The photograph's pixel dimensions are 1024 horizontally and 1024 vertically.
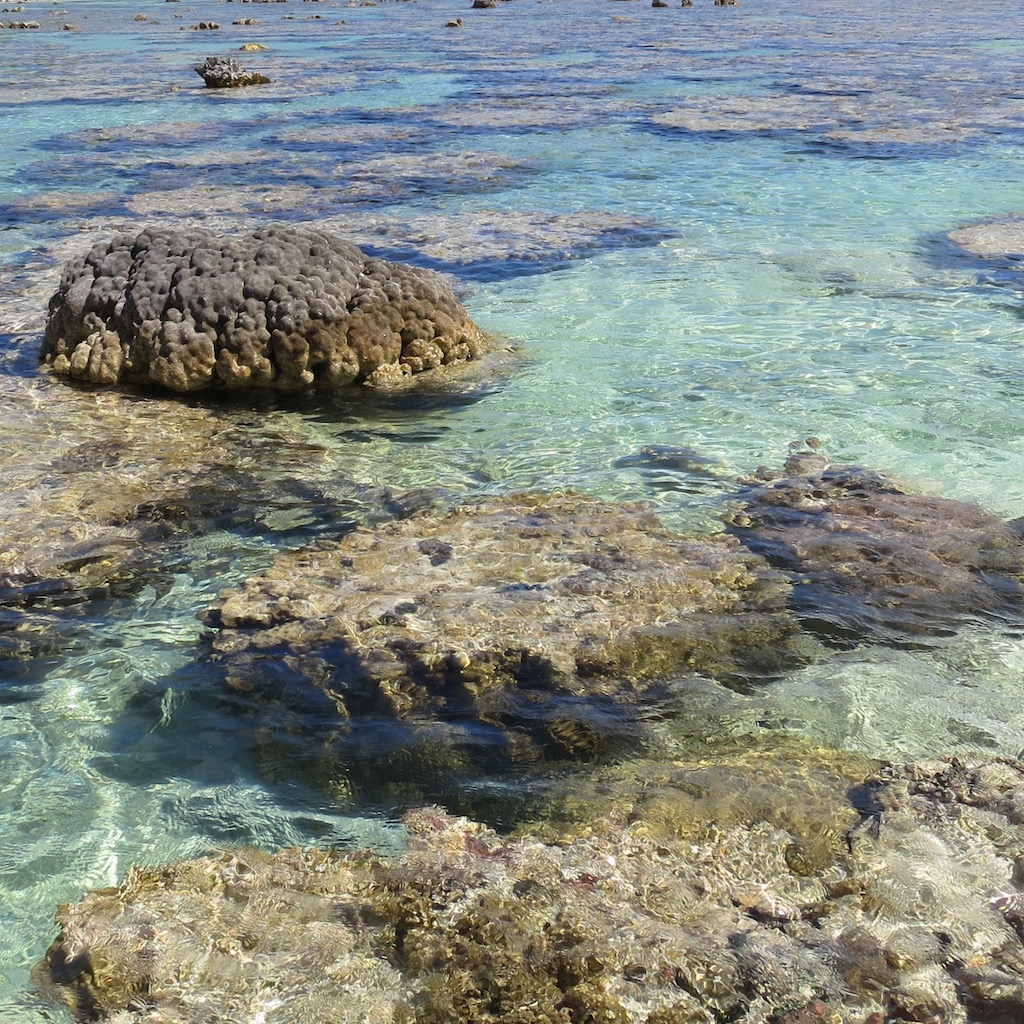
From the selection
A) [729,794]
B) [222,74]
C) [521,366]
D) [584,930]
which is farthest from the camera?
[222,74]

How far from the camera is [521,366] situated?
7285 mm

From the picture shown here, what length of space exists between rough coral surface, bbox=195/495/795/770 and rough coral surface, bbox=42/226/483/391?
7.46 feet

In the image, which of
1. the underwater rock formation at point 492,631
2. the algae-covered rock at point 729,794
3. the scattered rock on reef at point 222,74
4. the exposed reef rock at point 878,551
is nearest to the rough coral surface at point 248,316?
the underwater rock formation at point 492,631

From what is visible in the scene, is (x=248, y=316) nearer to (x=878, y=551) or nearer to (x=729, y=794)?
(x=878, y=551)

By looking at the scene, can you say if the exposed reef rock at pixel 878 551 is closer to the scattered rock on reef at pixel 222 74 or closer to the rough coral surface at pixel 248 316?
the rough coral surface at pixel 248 316

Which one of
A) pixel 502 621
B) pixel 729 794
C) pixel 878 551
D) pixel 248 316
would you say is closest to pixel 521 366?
pixel 248 316

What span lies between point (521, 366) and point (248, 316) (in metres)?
1.82

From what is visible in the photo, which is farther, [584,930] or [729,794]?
[729,794]

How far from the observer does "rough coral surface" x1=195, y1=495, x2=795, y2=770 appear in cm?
365

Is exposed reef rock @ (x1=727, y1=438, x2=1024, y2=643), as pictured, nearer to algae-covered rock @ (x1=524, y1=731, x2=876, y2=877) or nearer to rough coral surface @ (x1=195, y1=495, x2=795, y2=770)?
rough coral surface @ (x1=195, y1=495, x2=795, y2=770)

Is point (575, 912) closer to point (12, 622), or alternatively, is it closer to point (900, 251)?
point (12, 622)

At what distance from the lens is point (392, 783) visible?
3291 mm

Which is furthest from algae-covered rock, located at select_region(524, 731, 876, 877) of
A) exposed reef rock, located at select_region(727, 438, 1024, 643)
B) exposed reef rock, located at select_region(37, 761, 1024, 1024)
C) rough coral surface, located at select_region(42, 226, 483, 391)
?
rough coral surface, located at select_region(42, 226, 483, 391)

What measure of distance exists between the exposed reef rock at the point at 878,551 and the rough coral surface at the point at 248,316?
2.67 metres
